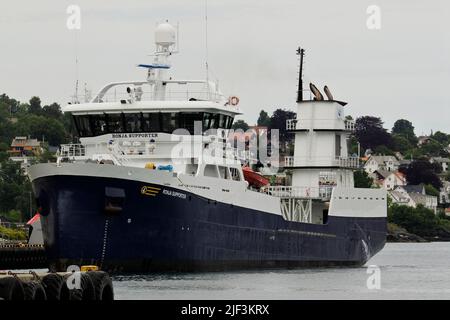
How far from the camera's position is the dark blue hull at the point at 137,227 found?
55.6 meters

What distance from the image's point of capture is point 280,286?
55.5 m

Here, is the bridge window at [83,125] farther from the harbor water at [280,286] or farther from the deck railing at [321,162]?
the deck railing at [321,162]

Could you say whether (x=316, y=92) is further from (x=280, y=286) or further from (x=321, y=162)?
(x=280, y=286)

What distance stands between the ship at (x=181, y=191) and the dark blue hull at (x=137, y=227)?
1.7 inches

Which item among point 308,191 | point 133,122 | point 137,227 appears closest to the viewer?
point 137,227

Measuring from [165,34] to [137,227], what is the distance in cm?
1096

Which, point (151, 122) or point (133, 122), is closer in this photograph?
point (151, 122)

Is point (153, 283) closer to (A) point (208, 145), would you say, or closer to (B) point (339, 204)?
(A) point (208, 145)

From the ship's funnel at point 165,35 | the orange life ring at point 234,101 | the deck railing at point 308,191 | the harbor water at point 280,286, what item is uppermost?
the ship's funnel at point 165,35

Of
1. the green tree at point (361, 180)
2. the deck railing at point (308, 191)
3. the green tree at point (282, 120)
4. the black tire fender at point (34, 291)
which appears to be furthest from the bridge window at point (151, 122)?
the green tree at point (361, 180)

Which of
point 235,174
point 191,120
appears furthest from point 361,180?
point 191,120

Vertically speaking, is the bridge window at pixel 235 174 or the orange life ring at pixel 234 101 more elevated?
the orange life ring at pixel 234 101

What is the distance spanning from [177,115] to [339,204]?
46.4 feet
